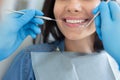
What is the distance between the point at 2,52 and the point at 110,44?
0.48 meters

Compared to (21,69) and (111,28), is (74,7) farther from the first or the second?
(21,69)

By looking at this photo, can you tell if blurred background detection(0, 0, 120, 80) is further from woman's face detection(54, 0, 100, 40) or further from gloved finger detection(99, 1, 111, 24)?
gloved finger detection(99, 1, 111, 24)

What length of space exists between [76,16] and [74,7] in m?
0.05

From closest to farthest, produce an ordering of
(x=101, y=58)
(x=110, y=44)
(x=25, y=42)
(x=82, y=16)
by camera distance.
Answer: (x=110, y=44) → (x=82, y=16) → (x=101, y=58) → (x=25, y=42)

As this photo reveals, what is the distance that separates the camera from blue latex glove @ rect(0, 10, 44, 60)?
53.1 inches

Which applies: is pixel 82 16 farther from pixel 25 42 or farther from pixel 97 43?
pixel 25 42

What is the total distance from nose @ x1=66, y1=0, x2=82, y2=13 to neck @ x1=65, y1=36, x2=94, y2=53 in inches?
8.2

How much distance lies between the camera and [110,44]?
1294mm

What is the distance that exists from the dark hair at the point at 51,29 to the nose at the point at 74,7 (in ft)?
0.69

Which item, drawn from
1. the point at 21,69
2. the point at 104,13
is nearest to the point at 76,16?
the point at 104,13

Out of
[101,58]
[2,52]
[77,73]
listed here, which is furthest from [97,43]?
[2,52]

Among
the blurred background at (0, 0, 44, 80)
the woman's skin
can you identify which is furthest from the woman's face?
the blurred background at (0, 0, 44, 80)

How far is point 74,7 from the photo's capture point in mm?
1389

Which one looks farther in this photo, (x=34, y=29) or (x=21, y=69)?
(x=21, y=69)
